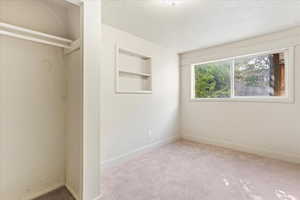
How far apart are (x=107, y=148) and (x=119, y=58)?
153cm

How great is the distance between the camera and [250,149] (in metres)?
2.92

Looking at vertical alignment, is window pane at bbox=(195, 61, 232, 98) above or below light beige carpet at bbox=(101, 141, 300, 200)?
above

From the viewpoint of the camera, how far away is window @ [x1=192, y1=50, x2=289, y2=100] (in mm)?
2742

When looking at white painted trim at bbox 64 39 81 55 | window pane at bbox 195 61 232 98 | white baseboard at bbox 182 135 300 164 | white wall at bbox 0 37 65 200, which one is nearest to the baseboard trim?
white wall at bbox 0 37 65 200

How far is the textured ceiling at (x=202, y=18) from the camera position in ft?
5.99

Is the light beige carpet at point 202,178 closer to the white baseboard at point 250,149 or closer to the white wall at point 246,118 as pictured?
the white baseboard at point 250,149

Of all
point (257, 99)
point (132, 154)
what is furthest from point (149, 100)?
point (257, 99)

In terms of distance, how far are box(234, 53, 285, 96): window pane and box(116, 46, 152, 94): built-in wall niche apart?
1.94 meters

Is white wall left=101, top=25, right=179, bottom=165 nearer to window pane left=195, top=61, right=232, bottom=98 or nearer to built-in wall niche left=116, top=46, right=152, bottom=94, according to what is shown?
built-in wall niche left=116, top=46, right=152, bottom=94

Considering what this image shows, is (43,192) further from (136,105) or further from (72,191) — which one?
(136,105)

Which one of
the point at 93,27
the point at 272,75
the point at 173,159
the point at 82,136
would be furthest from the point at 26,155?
the point at 272,75

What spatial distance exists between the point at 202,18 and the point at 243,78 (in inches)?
67.4

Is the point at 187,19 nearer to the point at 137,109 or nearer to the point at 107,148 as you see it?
the point at 137,109

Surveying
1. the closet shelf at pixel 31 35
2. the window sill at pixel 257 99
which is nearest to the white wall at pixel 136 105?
the closet shelf at pixel 31 35
